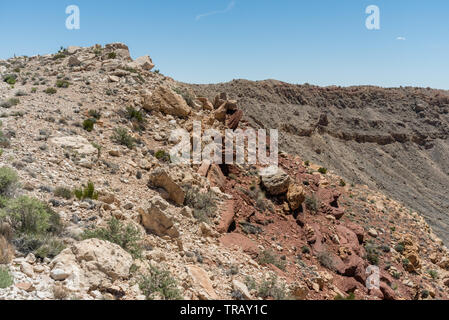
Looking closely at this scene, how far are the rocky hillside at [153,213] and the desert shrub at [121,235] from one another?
30 millimetres

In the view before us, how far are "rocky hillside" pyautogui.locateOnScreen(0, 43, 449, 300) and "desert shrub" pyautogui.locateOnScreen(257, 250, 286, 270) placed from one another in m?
0.05

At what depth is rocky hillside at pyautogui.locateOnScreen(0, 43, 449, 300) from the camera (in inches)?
213

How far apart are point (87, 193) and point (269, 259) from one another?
5.32 m

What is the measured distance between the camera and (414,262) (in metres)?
15.4

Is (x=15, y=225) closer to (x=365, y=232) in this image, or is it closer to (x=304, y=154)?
(x=365, y=232)

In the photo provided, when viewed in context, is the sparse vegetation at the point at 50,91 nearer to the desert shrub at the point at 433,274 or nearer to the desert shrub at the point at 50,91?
the desert shrub at the point at 50,91

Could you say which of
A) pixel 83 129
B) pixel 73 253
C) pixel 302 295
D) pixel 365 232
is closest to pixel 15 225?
pixel 73 253

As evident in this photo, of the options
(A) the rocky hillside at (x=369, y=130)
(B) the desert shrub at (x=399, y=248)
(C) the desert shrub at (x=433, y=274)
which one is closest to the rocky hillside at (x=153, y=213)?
(C) the desert shrub at (x=433, y=274)

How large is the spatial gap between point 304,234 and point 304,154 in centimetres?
3952

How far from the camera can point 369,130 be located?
6788 centimetres

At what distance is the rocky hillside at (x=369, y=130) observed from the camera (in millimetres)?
52281

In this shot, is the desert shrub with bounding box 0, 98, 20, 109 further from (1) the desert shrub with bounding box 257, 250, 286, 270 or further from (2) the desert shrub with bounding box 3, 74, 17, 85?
(1) the desert shrub with bounding box 257, 250, 286, 270

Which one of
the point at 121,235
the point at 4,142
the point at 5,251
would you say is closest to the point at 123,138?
the point at 4,142
